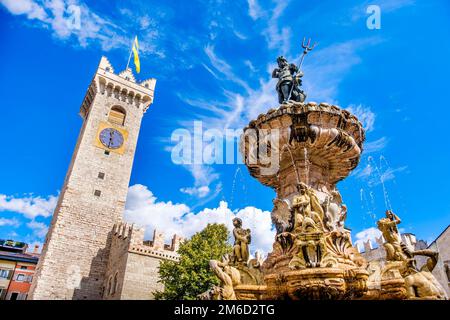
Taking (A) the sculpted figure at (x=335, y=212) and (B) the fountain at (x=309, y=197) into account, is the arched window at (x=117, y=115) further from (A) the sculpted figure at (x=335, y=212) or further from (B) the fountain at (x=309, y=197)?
(A) the sculpted figure at (x=335, y=212)

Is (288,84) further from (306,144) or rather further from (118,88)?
(118,88)

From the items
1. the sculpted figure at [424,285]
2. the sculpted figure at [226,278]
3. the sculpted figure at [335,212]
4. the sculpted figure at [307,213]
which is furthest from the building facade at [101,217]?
the sculpted figure at [424,285]

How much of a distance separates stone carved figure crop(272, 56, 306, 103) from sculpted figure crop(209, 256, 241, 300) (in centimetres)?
502

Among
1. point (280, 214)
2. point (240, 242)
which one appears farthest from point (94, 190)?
point (280, 214)

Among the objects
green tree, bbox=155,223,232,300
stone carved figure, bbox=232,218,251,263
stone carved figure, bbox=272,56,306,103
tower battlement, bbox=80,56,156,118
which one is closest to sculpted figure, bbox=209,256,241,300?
stone carved figure, bbox=232,218,251,263

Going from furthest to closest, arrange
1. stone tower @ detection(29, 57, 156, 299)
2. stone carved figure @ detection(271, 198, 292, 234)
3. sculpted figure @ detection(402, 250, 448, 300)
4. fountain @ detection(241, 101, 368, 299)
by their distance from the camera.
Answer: stone tower @ detection(29, 57, 156, 299), stone carved figure @ detection(271, 198, 292, 234), fountain @ detection(241, 101, 368, 299), sculpted figure @ detection(402, 250, 448, 300)

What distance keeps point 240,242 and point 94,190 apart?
30.4 m

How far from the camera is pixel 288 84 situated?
9.45m

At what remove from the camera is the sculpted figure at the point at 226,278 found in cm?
591

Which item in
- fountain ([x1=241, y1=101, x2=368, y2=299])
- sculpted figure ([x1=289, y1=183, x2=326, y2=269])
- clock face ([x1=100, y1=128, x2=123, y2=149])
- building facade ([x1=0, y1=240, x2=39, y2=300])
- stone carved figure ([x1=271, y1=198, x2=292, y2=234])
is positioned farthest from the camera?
clock face ([x1=100, y1=128, x2=123, y2=149])

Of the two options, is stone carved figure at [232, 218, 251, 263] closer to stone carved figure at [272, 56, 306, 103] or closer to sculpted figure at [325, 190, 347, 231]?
sculpted figure at [325, 190, 347, 231]

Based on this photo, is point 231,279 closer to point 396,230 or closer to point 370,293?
point 370,293

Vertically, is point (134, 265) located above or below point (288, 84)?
below

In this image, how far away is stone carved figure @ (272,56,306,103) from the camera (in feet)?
30.9
